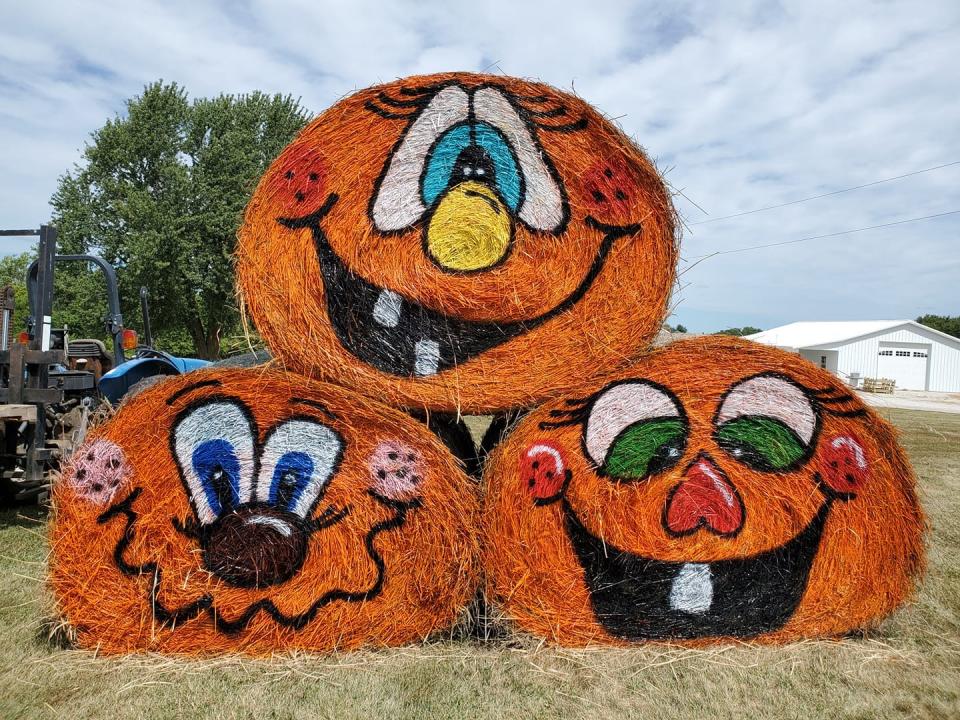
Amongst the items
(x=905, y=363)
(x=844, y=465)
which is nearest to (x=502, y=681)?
(x=844, y=465)

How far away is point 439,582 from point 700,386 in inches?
57.0

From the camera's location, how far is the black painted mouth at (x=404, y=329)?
3.18 m

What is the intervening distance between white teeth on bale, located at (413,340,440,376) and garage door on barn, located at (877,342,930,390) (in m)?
38.2

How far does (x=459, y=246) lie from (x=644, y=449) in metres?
1.23

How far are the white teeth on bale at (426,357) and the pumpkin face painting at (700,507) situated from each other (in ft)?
1.57

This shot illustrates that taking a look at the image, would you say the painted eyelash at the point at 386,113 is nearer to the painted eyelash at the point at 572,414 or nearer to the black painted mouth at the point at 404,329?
the black painted mouth at the point at 404,329

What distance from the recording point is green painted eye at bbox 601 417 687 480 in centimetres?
316

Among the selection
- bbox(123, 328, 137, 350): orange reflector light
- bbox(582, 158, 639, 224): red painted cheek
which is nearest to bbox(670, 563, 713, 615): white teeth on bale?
bbox(582, 158, 639, 224): red painted cheek

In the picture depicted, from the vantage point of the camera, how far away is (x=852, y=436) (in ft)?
10.6

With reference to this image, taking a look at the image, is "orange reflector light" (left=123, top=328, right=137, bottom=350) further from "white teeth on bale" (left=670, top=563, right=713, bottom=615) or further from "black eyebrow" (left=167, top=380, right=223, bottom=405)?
"white teeth on bale" (left=670, top=563, right=713, bottom=615)

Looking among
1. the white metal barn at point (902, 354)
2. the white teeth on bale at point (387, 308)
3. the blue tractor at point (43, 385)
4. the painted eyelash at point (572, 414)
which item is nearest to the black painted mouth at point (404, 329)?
the white teeth on bale at point (387, 308)

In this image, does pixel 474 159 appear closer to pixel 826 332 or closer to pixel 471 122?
pixel 471 122

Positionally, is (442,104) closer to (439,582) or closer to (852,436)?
(439,582)

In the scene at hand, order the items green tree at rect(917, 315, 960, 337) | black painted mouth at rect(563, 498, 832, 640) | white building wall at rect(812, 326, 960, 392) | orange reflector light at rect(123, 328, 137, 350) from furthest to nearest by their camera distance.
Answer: green tree at rect(917, 315, 960, 337) < white building wall at rect(812, 326, 960, 392) < orange reflector light at rect(123, 328, 137, 350) < black painted mouth at rect(563, 498, 832, 640)
